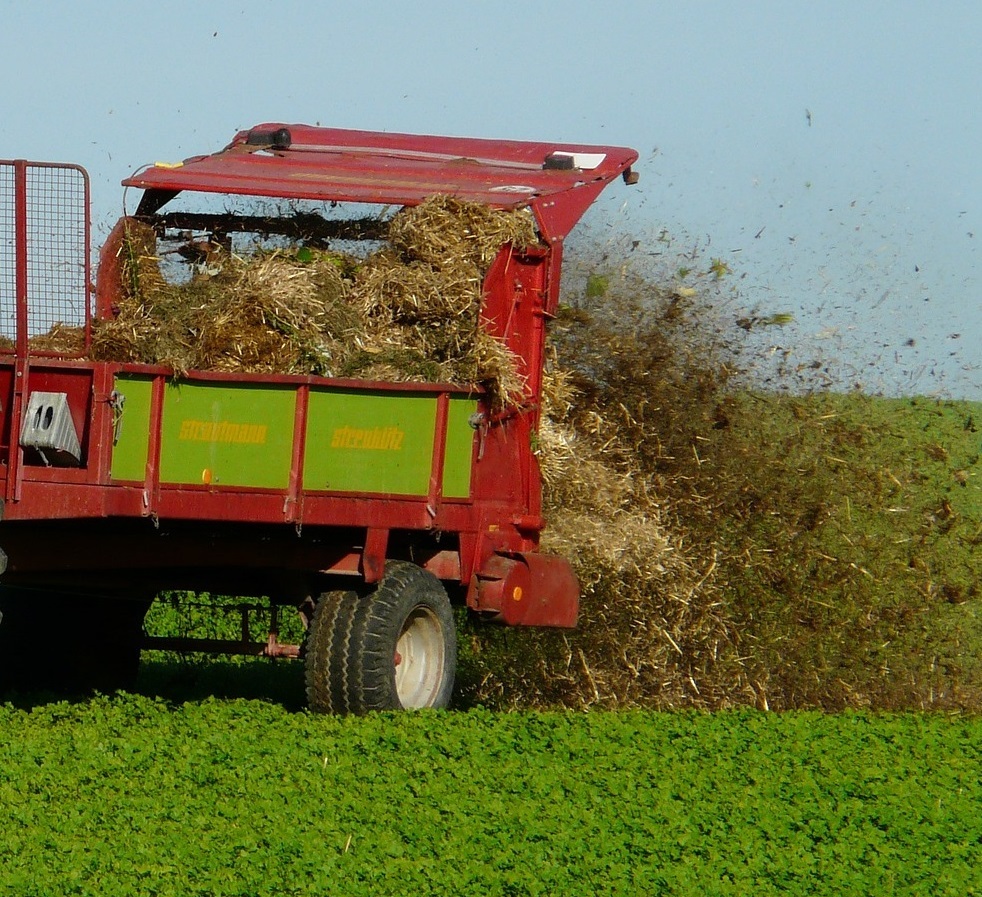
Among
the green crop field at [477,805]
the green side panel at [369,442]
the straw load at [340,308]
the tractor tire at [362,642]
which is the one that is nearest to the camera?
the green crop field at [477,805]

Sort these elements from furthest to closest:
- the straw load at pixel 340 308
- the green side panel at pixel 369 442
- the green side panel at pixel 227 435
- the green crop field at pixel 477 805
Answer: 1. the straw load at pixel 340 308
2. the green side panel at pixel 369 442
3. the green side panel at pixel 227 435
4. the green crop field at pixel 477 805

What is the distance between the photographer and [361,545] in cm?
848

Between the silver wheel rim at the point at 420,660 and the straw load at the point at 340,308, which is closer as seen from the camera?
the straw load at the point at 340,308

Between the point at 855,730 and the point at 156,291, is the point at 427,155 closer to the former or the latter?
the point at 156,291

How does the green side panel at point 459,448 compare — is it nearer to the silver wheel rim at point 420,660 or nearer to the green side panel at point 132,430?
the silver wheel rim at point 420,660

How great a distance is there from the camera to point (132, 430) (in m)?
7.63

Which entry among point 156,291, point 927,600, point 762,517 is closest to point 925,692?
point 927,600

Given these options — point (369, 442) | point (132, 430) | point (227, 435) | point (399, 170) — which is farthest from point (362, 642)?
point (399, 170)

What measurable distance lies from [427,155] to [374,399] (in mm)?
3217

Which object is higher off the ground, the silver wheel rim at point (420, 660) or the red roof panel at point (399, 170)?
the red roof panel at point (399, 170)

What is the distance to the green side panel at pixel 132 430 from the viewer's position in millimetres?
7590

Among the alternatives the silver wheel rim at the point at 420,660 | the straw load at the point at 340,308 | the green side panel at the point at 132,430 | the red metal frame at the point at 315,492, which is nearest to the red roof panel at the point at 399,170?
the red metal frame at the point at 315,492

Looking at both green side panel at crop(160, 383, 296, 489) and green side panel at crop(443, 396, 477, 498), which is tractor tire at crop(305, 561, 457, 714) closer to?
green side panel at crop(443, 396, 477, 498)

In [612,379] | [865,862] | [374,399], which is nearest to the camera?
[865,862]
